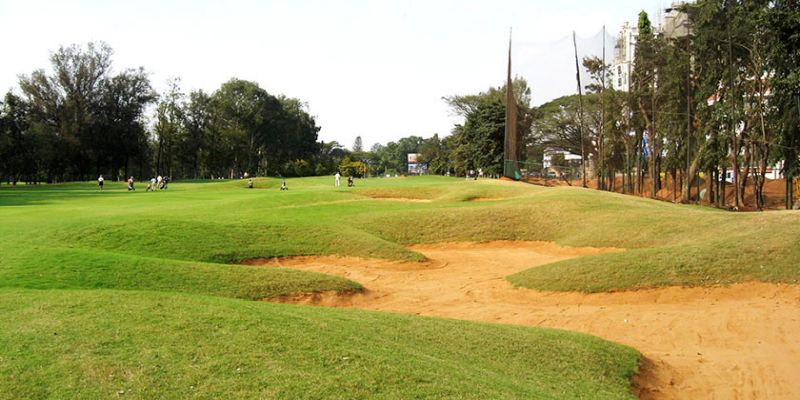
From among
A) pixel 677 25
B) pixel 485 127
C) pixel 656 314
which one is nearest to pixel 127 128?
pixel 485 127

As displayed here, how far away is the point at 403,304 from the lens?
51.9 ft

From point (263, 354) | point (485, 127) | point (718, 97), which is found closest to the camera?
point (263, 354)

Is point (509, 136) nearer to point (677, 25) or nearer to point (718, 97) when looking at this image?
point (718, 97)

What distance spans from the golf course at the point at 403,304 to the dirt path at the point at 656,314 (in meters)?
0.05

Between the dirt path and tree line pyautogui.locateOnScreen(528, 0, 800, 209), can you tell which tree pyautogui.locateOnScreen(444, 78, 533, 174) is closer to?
tree line pyautogui.locateOnScreen(528, 0, 800, 209)

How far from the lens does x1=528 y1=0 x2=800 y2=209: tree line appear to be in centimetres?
→ 3831

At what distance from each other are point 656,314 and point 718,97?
44.5 m

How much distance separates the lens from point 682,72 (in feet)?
169

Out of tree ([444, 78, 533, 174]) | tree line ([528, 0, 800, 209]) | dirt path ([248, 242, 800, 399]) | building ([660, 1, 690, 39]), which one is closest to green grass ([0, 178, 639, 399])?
Result: dirt path ([248, 242, 800, 399])

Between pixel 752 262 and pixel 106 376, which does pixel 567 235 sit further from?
pixel 106 376

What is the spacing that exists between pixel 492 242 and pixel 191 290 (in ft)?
48.1

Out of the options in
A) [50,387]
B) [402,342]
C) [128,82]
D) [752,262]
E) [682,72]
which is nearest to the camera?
[50,387]

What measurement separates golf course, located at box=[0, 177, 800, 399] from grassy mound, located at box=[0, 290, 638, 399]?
37mm

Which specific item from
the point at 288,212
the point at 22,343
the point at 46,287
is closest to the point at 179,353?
the point at 22,343
